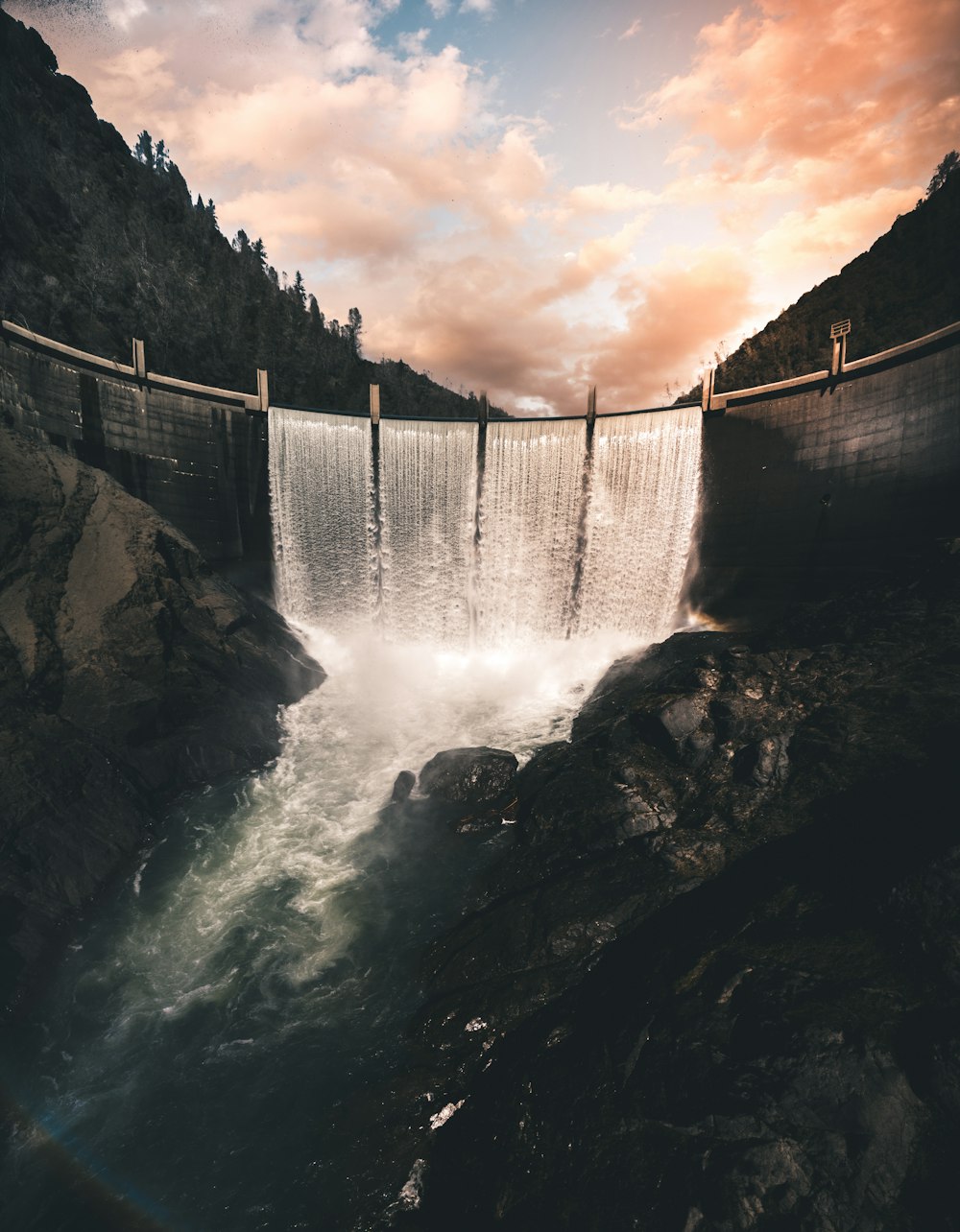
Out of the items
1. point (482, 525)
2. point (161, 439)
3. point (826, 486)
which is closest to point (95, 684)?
point (161, 439)

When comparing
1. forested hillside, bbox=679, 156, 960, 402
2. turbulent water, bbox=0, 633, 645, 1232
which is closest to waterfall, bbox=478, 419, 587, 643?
turbulent water, bbox=0, 633, 645, 1232

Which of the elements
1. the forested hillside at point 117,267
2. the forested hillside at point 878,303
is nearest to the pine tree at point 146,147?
the forested hillside at point 117,267

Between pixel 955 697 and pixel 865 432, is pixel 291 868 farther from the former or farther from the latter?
pixel 865 432

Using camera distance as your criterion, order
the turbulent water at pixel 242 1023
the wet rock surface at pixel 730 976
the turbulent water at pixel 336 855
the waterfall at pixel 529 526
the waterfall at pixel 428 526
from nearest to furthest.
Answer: the wet rock surface at pixel 730 976, the turbulent water at pixel 242 1023, the turbulent water at pixel 336 855, the waterfall at pixel 529 526, the waterfall at pixel 428 526

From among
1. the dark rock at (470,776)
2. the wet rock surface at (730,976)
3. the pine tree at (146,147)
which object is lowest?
the dark rock at (470,776)

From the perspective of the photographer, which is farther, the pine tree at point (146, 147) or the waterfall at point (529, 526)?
the pine tree at point (146, 147)

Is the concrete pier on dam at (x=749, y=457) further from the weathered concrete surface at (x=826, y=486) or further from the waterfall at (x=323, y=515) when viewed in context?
the waterfall at (x=323, y=515)

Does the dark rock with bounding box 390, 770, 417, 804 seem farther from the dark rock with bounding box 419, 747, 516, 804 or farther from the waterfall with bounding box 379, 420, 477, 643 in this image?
the waterfall with bounding box 379, 420, 477, 643

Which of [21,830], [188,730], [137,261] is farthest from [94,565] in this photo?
[137,261]

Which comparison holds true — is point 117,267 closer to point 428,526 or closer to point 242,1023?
point 428,526
